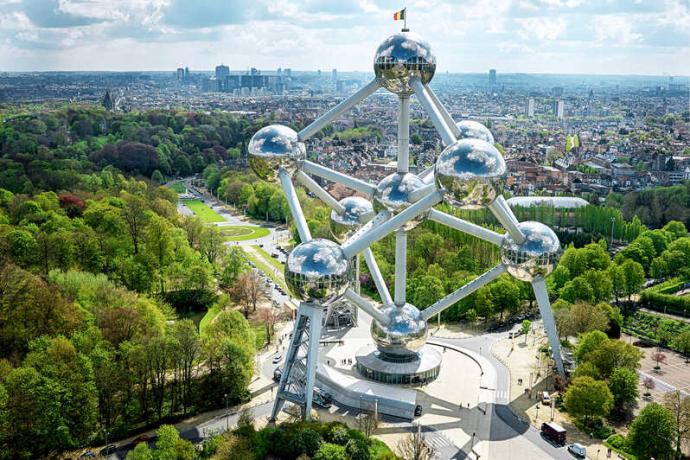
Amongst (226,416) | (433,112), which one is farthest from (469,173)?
Answer: (226,416)

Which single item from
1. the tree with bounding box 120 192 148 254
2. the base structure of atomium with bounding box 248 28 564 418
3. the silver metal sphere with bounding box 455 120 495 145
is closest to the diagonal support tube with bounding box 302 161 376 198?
the base structure of atomium with bounding box 248 28 564 418

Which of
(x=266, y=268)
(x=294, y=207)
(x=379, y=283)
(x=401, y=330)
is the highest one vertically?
(x=294, y=207)

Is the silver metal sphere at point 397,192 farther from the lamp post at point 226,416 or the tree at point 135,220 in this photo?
the tree at point 135,220

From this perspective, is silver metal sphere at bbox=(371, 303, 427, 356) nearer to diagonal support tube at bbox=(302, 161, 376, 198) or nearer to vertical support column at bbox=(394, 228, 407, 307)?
vertical support column at bbox=(394, 228, 407, 307)

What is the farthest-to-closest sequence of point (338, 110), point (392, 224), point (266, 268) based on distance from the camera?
point (266, 268) → point (338, 110) → point (392, 224)

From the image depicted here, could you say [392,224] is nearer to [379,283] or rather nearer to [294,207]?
[294,207]

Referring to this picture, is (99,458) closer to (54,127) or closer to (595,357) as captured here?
(595,357)

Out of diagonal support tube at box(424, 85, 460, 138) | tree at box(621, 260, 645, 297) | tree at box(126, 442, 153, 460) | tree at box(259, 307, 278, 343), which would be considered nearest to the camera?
tree at box(126, 442, 153, 460)

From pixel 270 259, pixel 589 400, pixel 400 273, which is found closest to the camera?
pixel 589 400

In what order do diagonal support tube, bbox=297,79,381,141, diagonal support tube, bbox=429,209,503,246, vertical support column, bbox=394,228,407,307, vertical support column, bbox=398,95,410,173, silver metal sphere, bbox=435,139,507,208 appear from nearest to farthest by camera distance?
silver metal sphere, bbox=435,139,507,208
diagonal support tube, bbox=429,209,503,246
diagonal support tube, bbox=297,79,381,141
vertical support column, bbox=398,95,410,173
vertical support column, bbox=394,228,407,307
